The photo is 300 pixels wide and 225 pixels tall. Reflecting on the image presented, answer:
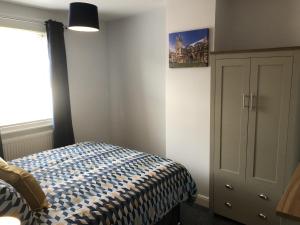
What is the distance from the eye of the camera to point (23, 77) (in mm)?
3334

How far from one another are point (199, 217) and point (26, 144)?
7.76 ft

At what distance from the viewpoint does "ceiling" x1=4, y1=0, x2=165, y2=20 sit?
10.1 feet

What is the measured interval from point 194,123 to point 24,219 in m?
2.05

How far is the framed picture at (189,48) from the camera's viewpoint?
276cm

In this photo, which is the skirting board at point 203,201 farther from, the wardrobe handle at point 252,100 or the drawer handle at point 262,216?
the wardrobe handle at point 252,100

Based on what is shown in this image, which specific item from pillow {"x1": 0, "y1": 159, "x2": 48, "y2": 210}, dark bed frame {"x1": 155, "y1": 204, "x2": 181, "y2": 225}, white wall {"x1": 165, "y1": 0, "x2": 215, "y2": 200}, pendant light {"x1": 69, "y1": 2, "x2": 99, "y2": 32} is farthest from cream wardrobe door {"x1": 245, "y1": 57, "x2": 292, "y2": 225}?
pillow {"x1": 0, "y1": 159, "x2": 48, "y2": 210}

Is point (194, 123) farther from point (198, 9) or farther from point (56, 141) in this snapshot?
point (56, 141)

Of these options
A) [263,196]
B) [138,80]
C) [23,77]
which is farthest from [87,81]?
[263,196]

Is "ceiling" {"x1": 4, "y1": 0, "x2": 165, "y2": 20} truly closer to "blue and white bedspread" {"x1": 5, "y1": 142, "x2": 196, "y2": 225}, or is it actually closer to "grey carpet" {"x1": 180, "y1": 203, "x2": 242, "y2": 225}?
"blue and white bedspread" {"x1": 5, "y1": 142, "x2": 196, "y2": 225}

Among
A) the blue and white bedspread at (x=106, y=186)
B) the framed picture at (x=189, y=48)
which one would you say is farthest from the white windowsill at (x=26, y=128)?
the framed picture at (x=189, y=48)

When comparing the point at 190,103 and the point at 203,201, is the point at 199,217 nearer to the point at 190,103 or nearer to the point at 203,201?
the point at 203,201

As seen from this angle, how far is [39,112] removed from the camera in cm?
354

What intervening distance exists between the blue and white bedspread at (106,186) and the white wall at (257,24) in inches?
60.5

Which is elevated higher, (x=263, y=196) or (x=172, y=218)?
(x=263, y=196)
